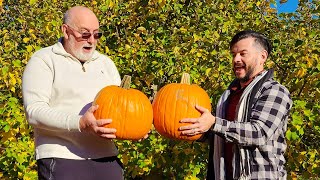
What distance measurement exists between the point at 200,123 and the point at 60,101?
749 mm

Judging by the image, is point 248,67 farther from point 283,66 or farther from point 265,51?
point 283,66

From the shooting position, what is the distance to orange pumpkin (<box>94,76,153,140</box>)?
2.68 m

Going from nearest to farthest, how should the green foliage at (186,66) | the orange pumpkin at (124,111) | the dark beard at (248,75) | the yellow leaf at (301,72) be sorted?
the orange pumpkin at (124,111) → the dark beard at (248,75) → the yellow leaf at (301,72) → the green foliage at (186,66)

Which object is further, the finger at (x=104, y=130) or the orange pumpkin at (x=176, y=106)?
the orange pumpkin at (x=176, y=106)

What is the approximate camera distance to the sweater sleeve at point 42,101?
98.7 inches

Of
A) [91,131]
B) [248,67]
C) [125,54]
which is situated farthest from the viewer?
[125,54]

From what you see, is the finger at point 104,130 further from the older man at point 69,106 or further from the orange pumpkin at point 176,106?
the orange pumpkin at point 176,106

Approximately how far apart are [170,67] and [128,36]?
1428mm

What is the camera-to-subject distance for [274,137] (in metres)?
2.82

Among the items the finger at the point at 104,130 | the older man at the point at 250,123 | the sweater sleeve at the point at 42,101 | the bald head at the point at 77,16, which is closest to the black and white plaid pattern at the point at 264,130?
the older man at the point at 250,123

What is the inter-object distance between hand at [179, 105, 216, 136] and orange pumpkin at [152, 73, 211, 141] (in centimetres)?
5

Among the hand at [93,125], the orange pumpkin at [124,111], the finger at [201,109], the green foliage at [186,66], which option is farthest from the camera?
the green foliage at [186,66]

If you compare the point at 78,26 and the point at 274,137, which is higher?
the point at 78,26

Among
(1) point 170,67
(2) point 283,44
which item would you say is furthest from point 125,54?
(2) point 283,44
